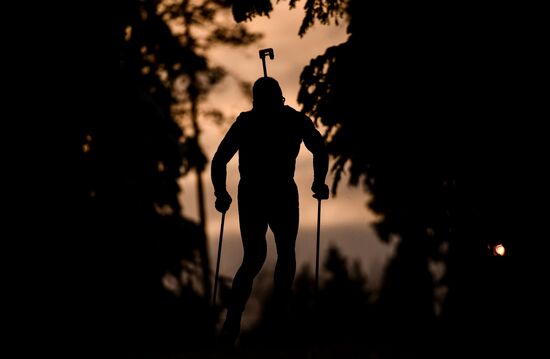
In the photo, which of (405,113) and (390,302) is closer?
(405,113)

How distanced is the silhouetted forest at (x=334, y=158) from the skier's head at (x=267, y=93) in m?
1.60

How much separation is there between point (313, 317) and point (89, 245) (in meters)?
10.5

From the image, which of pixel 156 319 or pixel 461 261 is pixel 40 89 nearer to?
pixel 156 319

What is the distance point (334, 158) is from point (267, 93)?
7.27 metres

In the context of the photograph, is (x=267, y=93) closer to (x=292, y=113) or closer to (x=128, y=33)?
(x=292, y=113)

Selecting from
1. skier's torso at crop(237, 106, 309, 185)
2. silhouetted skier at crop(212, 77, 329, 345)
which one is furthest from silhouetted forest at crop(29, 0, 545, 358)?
skier's torso at crop(237, 106, 309, 185)

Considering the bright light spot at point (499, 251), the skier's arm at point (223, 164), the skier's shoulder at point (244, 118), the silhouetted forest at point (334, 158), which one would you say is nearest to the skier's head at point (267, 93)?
the skier's shoulder at point (244, 118)

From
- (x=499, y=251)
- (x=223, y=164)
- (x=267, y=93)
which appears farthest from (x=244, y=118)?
(x=499, y=251)

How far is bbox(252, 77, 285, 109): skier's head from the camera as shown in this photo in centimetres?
729

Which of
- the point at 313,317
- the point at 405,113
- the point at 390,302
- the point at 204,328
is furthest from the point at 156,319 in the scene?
the point at 390,302

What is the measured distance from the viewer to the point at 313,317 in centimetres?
757

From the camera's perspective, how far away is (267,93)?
7.34 metres

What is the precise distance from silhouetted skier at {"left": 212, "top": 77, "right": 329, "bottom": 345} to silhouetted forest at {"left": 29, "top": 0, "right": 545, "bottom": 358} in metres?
0.58

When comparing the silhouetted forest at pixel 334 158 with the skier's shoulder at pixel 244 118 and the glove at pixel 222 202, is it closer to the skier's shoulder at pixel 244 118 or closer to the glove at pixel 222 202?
the glove at pixel 222 202
